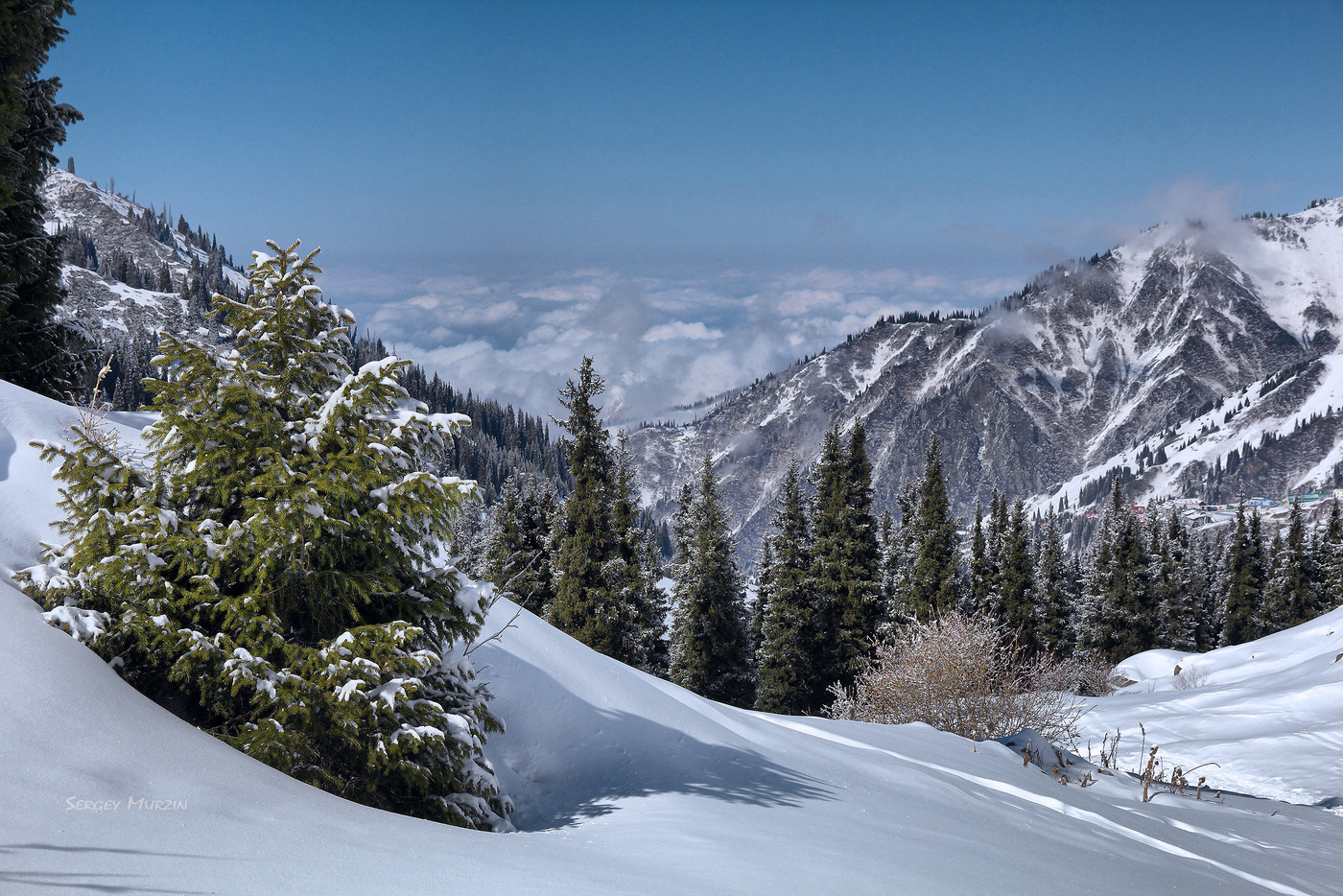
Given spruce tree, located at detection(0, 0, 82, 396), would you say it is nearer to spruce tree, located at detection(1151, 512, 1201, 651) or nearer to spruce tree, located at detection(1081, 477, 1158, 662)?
spruce tree, located at detection(1081, 477, 1158, 662)

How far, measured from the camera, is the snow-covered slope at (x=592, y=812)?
4.36 metres

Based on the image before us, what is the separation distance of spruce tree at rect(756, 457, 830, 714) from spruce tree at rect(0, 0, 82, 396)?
85.4 feet

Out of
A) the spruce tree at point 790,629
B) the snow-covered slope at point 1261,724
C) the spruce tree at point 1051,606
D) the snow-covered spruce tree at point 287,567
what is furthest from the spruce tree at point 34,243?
the spruce tree at point 1051,606

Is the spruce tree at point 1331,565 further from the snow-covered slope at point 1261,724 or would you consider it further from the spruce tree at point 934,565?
the spruce tree at point 934,565

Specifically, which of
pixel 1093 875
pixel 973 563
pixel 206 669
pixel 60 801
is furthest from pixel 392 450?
pixel 973 563

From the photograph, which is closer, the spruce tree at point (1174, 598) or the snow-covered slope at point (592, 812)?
the snow-covered slope at point (592, 812)

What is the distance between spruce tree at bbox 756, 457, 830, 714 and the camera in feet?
105

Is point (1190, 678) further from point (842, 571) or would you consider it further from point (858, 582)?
point (842, 571)

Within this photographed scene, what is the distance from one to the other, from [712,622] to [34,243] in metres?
26.3

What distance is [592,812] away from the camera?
7840mm

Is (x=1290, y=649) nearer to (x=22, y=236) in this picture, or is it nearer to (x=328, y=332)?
(x=328, y=332)

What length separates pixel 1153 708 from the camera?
2298 cm

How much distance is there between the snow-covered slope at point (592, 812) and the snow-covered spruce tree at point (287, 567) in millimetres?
526

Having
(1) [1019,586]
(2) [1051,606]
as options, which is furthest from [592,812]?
(2) [1051,606]
